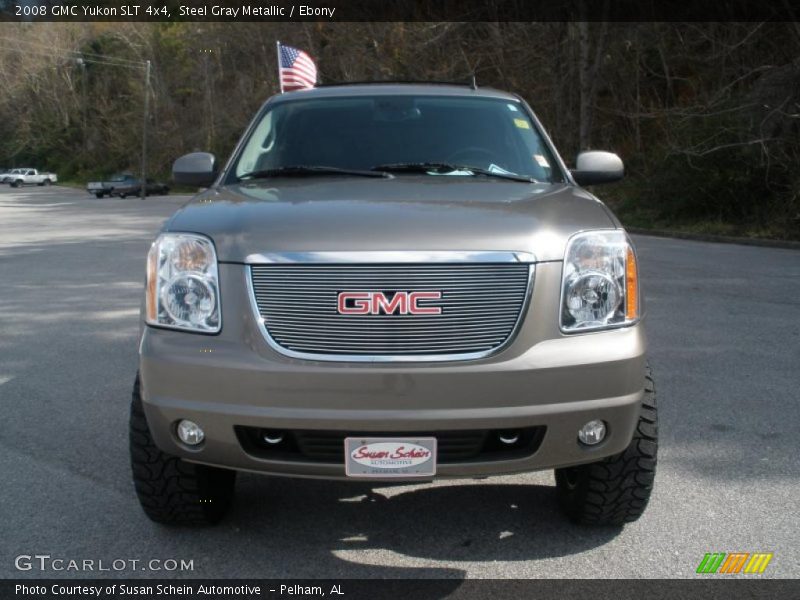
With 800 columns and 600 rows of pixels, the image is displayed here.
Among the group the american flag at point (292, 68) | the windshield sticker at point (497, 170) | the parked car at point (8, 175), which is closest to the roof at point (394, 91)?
the windshield sticker at point (497, 170)

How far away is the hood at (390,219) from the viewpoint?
2.97 metres

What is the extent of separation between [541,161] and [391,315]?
1.86 m

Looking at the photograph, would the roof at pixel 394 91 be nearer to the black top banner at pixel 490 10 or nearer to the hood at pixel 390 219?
the hood at pixel 390 219

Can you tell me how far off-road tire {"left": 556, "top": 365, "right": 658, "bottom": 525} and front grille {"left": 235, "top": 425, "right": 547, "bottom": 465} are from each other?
48cm

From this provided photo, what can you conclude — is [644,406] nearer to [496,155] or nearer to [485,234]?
[485,234]

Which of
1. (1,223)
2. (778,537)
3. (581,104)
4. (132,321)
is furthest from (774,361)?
(1,223)

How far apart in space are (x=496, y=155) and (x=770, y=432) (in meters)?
A: 2.19

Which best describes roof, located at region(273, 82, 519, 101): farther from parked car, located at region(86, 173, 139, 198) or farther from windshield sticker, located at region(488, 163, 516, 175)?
parked car, located at region(86, 173, 139, 198)

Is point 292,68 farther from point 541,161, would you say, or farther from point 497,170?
point 497,170

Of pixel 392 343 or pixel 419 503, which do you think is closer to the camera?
pixel 392 343

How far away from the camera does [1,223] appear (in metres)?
24.0

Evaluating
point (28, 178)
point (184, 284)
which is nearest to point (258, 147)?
point (184, 284)

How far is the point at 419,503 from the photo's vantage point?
3836mm

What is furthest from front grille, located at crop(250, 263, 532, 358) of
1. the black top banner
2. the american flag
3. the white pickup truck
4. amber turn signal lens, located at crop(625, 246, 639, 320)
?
the white pickup truck
